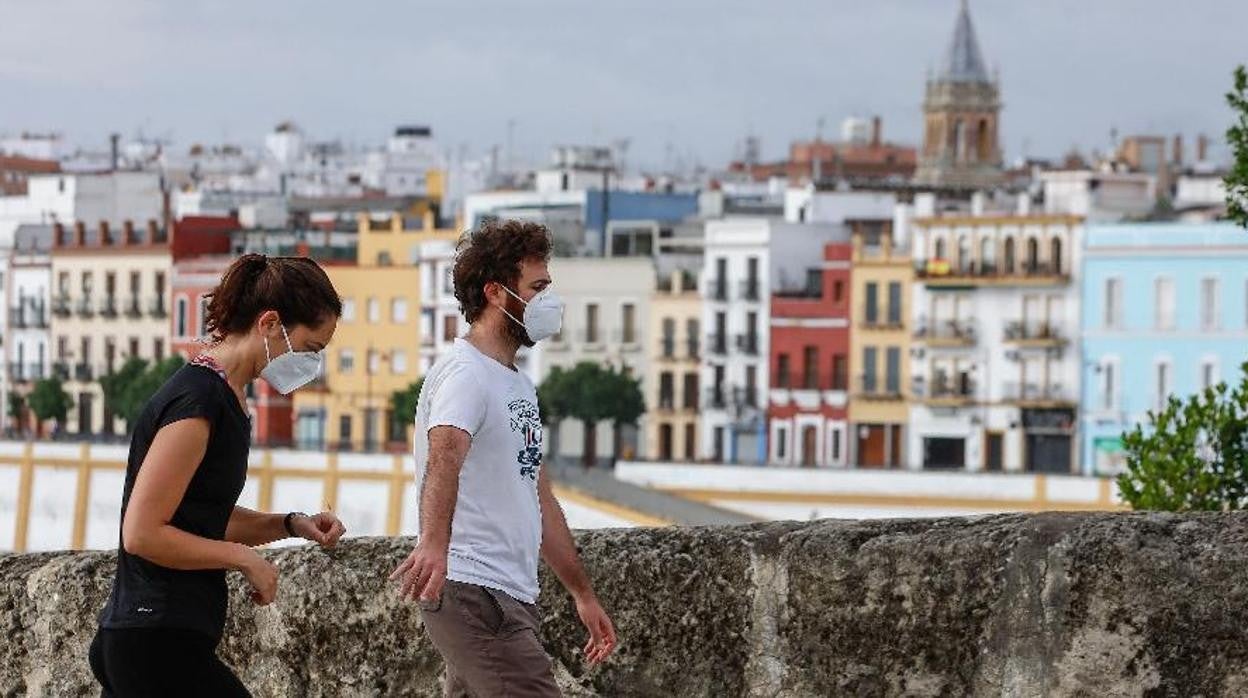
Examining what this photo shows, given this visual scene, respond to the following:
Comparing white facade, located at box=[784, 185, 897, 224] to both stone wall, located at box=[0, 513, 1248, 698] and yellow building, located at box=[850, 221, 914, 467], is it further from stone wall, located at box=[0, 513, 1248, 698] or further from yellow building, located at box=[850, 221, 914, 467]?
stone wall, located at box=[0, 513, 1248, 698]

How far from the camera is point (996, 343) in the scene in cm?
9156

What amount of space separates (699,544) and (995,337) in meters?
83.6

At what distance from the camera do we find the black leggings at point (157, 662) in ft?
23.0

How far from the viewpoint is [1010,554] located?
824 cm

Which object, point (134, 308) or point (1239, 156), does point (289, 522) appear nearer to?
point (1239, 156)

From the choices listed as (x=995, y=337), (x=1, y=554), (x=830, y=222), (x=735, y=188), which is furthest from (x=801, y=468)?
(x=1, y=554)

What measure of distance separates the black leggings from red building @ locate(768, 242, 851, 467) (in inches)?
3386

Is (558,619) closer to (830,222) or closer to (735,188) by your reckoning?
(830,222)

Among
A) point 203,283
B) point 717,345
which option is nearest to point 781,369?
point 717,345

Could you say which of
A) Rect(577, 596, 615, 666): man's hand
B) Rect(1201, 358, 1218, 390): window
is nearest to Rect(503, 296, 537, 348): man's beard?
Rect(577, 596, 615, 666): man's hand

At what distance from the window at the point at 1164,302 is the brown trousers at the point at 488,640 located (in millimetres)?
81665

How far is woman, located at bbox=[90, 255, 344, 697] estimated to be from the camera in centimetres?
699

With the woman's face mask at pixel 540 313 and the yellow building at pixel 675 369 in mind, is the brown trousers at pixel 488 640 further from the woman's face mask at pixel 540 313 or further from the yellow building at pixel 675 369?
the yellow building at pixel 675 369

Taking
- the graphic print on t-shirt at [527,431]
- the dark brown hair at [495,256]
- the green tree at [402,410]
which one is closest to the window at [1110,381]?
the green tree at [402,410]
